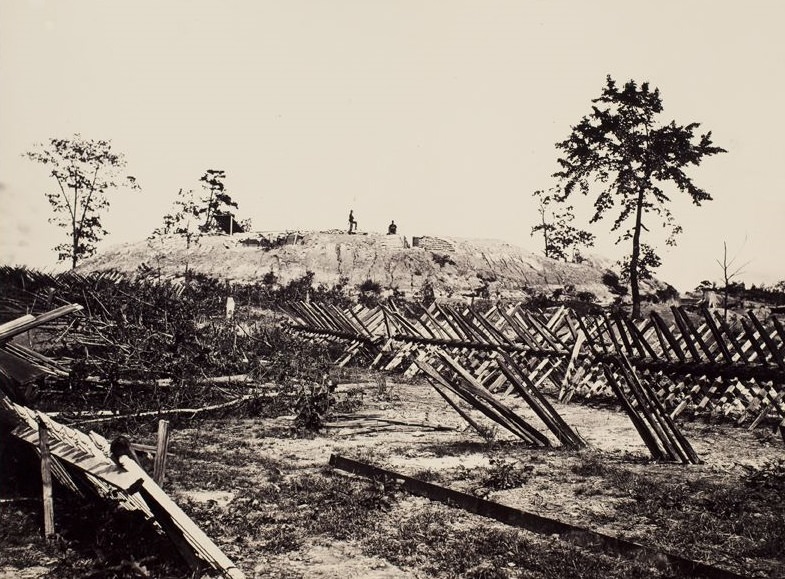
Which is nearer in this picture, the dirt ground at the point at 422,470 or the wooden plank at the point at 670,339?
the dirt ground at the point at 422,470

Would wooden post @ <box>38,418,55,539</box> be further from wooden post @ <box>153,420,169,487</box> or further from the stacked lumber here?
wooden post @ <box>153,420,169,487</box>

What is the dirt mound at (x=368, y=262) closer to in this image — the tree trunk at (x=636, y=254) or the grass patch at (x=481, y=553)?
the tree trunk at (x=636, y=254)

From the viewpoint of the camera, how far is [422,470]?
5.42m

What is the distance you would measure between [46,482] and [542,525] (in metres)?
3.07

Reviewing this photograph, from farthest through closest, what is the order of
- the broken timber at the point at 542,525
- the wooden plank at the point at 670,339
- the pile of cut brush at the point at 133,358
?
the wooden plank at the point at 670,339 < the pile of cut brush at the point at 133,358 < the broken timber at the point at 542,525

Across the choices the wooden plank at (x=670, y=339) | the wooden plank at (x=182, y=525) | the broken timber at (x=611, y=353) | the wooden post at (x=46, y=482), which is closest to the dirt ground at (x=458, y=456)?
the wooden plank at (x=182, y=525)

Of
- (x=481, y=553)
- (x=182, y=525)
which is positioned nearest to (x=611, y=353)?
(x=481, y=553)

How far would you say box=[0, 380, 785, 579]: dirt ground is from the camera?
355cm

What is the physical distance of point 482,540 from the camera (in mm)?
3754

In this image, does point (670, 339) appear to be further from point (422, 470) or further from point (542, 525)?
point (542, 525)

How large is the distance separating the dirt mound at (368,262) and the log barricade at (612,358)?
73.4ft

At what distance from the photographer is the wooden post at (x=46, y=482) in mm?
3574

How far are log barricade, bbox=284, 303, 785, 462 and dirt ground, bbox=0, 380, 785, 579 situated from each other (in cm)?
45

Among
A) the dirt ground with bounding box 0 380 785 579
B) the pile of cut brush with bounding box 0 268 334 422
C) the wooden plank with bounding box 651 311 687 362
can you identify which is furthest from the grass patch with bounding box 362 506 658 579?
Result: the wooden plank with bounding box 651 311 687 362
